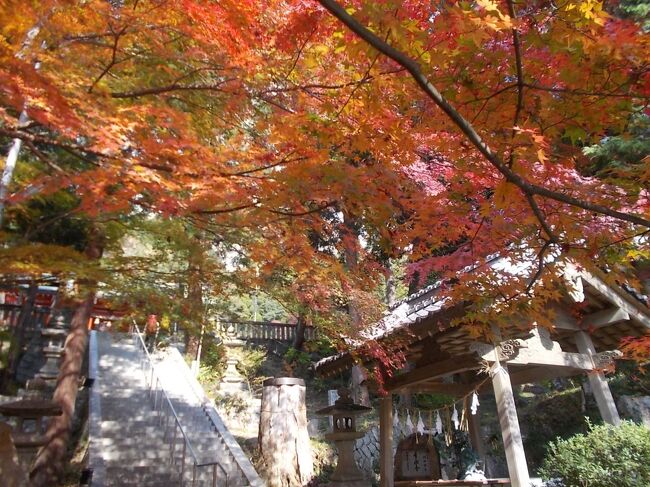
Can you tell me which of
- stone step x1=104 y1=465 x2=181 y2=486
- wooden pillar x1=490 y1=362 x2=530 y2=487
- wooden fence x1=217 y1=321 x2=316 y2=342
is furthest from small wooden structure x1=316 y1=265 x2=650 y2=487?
wooden fence x1=217 y1=321 x2=316 y2=342

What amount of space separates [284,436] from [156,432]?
287 centimetres

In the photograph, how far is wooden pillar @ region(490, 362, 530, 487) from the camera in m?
5.99

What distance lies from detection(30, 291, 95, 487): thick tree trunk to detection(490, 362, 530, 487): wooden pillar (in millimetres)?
6876

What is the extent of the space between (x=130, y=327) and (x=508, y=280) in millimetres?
15248

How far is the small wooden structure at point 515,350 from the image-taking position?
6473 millimetres

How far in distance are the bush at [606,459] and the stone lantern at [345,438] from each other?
3.43 m

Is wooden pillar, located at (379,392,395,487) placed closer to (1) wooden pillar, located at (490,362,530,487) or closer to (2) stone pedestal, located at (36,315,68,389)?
(1) wooden pillar, located at (490,362,530,487)

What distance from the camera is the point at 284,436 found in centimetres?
1037

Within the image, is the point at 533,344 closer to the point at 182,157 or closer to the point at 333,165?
the point at 333,165

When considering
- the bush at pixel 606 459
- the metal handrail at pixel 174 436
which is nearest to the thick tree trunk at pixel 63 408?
the metal handrail at pixel 174 436

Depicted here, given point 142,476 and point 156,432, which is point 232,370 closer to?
point 156,432

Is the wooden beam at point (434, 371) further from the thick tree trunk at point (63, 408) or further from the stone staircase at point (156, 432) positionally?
the thick tree trunk at point (63, 408)

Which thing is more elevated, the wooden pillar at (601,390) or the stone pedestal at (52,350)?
the stone pedestal at (52,350)

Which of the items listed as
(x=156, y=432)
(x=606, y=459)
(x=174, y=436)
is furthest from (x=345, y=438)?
(x=156, y=432)
